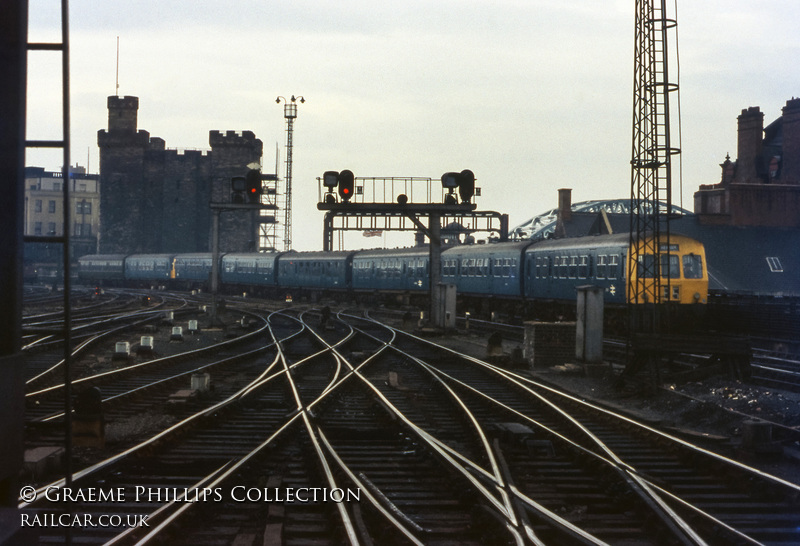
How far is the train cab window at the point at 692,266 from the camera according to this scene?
83.3 ft

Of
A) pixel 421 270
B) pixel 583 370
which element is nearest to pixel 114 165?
pixel 421 270

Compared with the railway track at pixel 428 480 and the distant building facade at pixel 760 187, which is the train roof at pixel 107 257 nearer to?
the distant building facade at pixel 760 187

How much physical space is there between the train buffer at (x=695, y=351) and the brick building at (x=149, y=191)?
64.9 m

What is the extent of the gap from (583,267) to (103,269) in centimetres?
5775

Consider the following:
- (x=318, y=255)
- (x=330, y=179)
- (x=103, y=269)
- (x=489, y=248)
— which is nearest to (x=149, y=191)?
(x=103, y=269)

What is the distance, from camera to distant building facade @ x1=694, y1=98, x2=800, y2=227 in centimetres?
5212

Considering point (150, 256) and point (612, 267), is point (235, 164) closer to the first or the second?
point (150, 256)

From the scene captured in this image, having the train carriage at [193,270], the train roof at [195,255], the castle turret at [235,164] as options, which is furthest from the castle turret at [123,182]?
the train roof at [195,255]

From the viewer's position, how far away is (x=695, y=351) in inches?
547

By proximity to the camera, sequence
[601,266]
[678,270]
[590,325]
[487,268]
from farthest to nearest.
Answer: [487,268] < [601,266] < [678,270] < [590,325]

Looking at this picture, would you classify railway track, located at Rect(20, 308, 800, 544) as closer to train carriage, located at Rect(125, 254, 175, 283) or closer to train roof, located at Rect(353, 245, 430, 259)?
train roof, located at Rect(353, 245, 430, 259)

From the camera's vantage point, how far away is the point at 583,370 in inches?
664

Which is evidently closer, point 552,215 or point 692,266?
point 692,266

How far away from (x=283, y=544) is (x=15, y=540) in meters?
2.95
